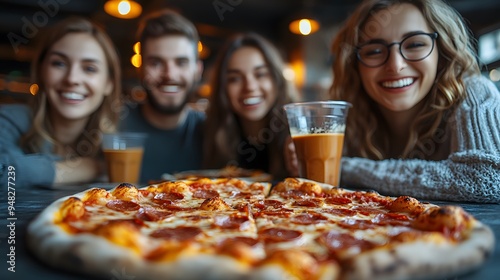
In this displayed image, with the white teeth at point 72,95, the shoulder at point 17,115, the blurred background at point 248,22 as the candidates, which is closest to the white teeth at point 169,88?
the white teeth at point 72,95

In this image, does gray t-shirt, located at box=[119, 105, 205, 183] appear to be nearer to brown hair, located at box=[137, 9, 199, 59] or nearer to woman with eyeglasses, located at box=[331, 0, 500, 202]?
brown hair, located at box=[137, 9, 199, 59]

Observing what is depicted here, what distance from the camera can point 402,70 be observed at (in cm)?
203

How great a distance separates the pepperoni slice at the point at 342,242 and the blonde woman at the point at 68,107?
2095 millimetres

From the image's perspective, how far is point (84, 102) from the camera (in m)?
2.91

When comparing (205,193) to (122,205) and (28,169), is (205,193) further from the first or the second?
(28,169)

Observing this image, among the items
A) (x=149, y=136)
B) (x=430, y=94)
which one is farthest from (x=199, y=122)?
(x=430, y=94)

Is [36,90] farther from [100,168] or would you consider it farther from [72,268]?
[72,268]

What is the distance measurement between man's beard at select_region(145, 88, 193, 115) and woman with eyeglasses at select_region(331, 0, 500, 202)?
5.03 ft

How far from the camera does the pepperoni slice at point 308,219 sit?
1263 millimetres

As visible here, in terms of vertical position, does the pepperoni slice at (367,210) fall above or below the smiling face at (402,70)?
below

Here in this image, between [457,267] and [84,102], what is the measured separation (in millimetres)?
2728

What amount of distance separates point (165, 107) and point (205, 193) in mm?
1741

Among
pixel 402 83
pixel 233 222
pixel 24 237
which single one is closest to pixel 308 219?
pixel 233 222

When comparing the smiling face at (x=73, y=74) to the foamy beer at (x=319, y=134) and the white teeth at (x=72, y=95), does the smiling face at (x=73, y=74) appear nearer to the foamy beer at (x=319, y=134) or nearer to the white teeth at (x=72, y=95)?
the white teeth at (x=72, y=95)
